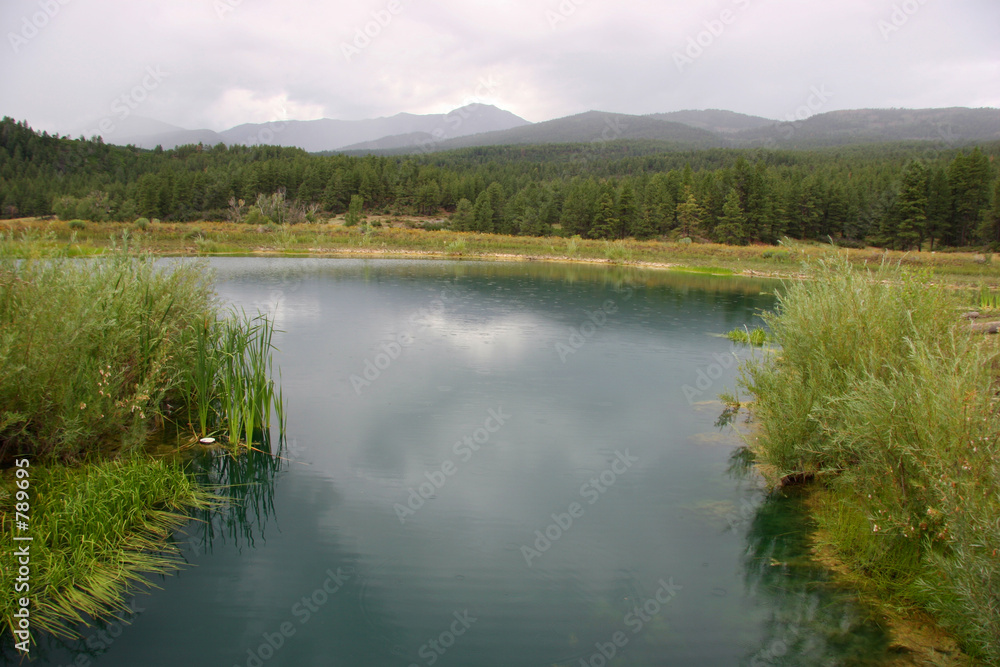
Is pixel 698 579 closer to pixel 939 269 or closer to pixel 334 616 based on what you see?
pixel 334 616

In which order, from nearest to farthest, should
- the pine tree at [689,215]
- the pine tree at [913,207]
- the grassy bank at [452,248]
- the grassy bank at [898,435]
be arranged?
1. the grassy bank at [898,435]
2. the grassy bank at [452,248]
3. the pine tree at [913,207]
4. the pine tree at [689,215]

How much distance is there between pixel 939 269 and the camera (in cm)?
3659

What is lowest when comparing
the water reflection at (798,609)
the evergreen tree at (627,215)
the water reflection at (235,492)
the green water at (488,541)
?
the water reflection at (798,609)

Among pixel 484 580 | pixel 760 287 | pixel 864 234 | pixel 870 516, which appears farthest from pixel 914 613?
pixel 864 234

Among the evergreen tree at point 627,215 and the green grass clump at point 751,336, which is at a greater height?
the evergreen tree at point 627,215

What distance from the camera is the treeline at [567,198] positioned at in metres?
64.4

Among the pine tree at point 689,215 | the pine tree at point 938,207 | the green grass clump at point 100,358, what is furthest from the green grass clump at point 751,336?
the pine tree at point 938,207

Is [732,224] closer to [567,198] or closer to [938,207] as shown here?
[938,207]

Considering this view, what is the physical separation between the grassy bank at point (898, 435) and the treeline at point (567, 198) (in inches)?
2355

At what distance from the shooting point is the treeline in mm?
64438

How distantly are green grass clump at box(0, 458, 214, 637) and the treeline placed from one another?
193ft

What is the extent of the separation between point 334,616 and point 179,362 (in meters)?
5.08

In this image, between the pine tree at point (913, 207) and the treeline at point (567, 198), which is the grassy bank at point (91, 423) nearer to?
the treeline at point (567, 198)

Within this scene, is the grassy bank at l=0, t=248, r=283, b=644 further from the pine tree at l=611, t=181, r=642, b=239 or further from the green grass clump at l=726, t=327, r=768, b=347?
the pine tree at l=611, t=181, r=642, b=239
